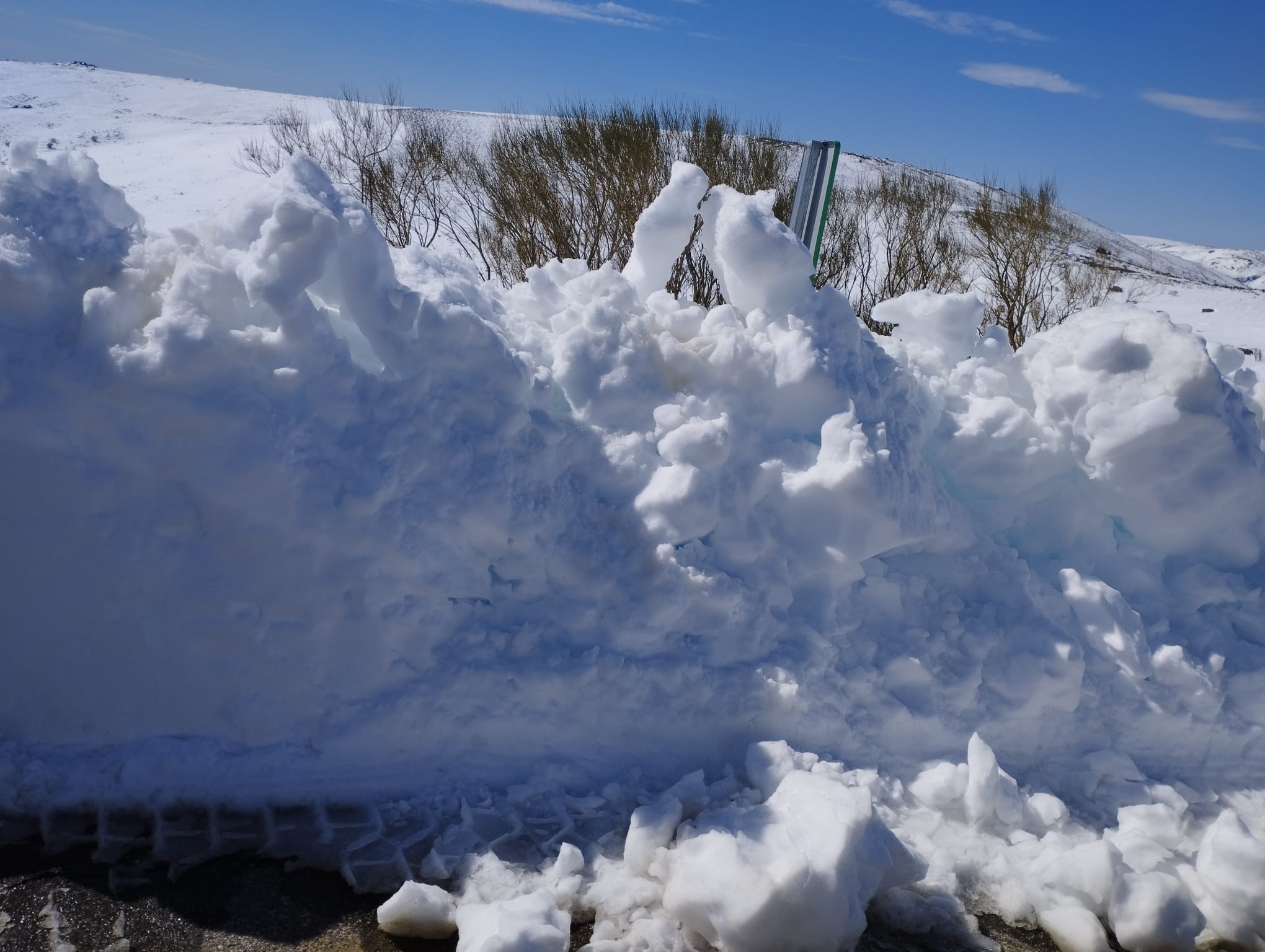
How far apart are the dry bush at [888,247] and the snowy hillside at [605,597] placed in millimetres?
8272

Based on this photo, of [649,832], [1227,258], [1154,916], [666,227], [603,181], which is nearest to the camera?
[1154,916]

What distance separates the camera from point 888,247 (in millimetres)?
12750

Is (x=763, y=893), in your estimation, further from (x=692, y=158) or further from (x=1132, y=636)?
(x=692, y=158)

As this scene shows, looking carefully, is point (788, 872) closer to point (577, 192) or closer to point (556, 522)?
point (556, 522)

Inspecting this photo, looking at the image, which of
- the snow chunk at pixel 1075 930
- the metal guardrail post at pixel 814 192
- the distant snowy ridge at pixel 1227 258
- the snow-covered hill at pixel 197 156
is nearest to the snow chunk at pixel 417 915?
the snow chunk at pixel 1075 930

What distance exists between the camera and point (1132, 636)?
340 centimetres

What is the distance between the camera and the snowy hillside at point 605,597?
8.49 ft

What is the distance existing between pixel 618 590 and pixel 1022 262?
11.0 meters

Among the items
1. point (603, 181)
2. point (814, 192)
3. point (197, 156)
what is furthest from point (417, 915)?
point (197, 156)

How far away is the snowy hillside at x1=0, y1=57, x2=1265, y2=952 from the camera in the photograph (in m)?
2.59

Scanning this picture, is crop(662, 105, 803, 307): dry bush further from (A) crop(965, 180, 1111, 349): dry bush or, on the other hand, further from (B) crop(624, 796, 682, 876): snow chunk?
(B) crop(624, 796, 682, 876): snow chunk

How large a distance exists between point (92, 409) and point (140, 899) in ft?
4.44

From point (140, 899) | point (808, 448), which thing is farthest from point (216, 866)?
point (808, 448)

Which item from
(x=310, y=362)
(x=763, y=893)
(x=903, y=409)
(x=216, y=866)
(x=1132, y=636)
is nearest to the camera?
(x=763, y=893)
